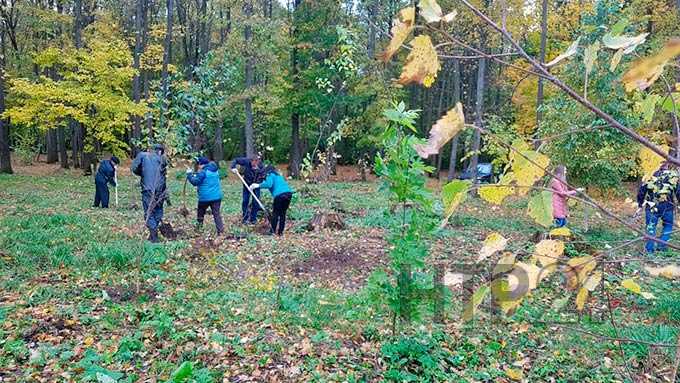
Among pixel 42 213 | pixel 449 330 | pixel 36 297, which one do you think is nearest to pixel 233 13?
pixel 42 213

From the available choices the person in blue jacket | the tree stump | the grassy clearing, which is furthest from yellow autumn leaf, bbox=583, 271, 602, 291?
the tree stump

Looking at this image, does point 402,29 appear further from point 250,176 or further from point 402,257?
point 250,176

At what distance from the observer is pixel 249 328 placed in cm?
459

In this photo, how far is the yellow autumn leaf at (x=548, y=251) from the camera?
3.16 ft

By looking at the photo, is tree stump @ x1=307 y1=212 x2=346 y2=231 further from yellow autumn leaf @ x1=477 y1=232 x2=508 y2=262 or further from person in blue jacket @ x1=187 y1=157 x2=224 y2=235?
yellow autumn leaf @ x1=477 y1=232 x2=508 y2=262

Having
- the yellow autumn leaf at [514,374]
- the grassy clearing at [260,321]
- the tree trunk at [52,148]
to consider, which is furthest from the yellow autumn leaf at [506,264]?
the tree trunk at [52,148]

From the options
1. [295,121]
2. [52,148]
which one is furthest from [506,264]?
[52,148]

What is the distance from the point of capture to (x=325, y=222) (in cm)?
944

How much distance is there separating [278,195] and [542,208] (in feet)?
24.7

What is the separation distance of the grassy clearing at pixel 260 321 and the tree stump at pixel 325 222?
1242mm

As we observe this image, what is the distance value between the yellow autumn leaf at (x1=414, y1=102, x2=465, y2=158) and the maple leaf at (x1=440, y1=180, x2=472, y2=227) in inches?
3.9

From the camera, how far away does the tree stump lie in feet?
30.8

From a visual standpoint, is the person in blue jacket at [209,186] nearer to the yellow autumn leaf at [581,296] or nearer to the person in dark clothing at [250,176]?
the person in dark clothing at [250,176]

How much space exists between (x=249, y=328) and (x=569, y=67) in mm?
9612
